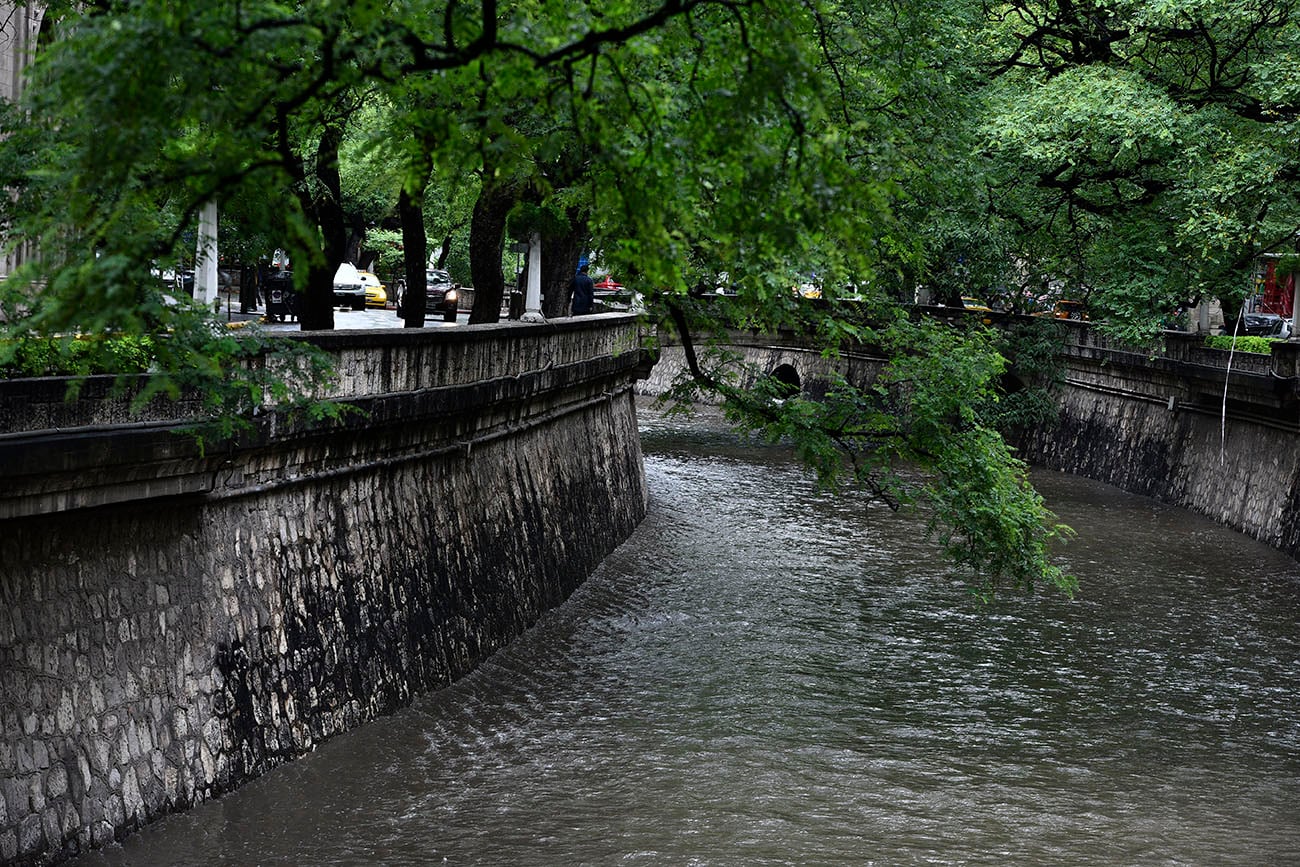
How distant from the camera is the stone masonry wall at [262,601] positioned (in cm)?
1003

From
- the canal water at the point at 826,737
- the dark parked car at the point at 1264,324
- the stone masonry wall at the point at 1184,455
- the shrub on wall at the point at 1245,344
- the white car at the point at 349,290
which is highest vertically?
the dark parked car at the point at 1264,324

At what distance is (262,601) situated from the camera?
41.0ft

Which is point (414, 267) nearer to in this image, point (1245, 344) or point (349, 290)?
point (1245, 344)

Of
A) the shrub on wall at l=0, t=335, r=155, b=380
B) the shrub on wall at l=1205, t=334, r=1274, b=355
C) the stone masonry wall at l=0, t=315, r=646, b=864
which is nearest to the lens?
the shrub on wall at l=0, t=335, r=155, b=380

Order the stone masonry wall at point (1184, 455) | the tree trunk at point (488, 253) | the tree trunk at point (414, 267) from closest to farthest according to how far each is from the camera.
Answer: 1. the tree trunk at point (414, 267)
2. the tree trunk at point (488, 253)
3. the stone masonry wall at point (1184, 455)

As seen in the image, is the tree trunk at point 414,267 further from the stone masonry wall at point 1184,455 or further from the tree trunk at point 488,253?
the stone masonry wall at point 1184,455

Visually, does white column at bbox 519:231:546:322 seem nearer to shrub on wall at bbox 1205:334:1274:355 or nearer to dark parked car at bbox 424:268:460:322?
dark parked car at bbox 424:268:460:322

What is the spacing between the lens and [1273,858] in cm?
1238

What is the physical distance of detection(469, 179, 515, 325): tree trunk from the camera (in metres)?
22.4

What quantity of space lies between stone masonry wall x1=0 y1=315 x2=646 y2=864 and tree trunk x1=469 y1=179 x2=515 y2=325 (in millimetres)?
3524

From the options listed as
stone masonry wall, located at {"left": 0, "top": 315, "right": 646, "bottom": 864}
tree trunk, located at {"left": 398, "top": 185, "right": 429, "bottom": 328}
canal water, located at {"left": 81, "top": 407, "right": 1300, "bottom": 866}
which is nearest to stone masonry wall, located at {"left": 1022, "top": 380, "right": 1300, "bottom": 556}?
canal water, located at {"left": 81, "top": 407, "right": 1300, "bottom": 866}

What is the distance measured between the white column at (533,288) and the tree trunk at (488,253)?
484 mm

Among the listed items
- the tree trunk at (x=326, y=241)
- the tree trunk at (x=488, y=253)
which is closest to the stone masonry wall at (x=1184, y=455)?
the tree trunk at (x=488, y=253)

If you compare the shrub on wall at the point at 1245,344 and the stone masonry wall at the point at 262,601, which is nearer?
the stone masonry wall at the point at 262,601
